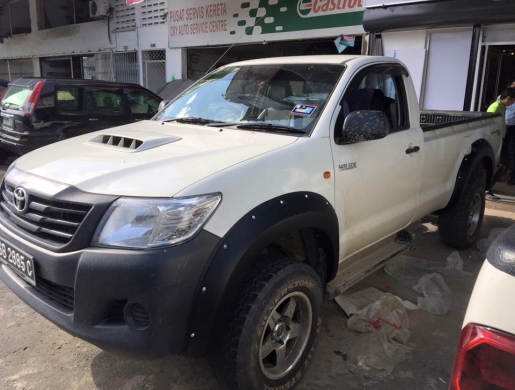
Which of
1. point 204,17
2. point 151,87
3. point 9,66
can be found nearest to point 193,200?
point 204,17

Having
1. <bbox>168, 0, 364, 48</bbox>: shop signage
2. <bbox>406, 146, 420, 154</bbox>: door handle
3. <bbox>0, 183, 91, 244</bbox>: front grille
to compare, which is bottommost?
<bbox>0, 183, 91, 244</bbox>: front grille

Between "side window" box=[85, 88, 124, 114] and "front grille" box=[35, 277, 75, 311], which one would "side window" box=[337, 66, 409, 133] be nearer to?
"front grille" box=[35, 277, 75, 311]

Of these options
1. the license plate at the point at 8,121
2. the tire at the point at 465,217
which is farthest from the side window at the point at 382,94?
the license plate at the point at 8,121

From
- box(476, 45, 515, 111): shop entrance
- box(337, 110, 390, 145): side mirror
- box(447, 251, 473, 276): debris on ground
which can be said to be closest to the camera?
box(337, 110, 390, 145): side mirror

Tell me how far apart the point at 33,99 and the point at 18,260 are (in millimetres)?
5654

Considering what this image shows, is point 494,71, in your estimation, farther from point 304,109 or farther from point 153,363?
point 153,363

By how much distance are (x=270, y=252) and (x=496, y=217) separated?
4977 millimetres

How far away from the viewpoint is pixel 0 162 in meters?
9.02

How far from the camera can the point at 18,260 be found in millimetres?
2328

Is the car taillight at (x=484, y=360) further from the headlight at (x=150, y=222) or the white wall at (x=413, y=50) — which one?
the white wall at (x=413, y=50)

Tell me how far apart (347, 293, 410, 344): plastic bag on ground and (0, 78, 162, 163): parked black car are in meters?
6.02

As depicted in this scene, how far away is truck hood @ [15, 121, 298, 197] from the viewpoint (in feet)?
6.86

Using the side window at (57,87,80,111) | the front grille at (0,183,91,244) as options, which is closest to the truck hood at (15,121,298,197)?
the front grille at (0,183,91,244)

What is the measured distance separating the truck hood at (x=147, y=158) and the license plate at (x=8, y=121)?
515 cm
